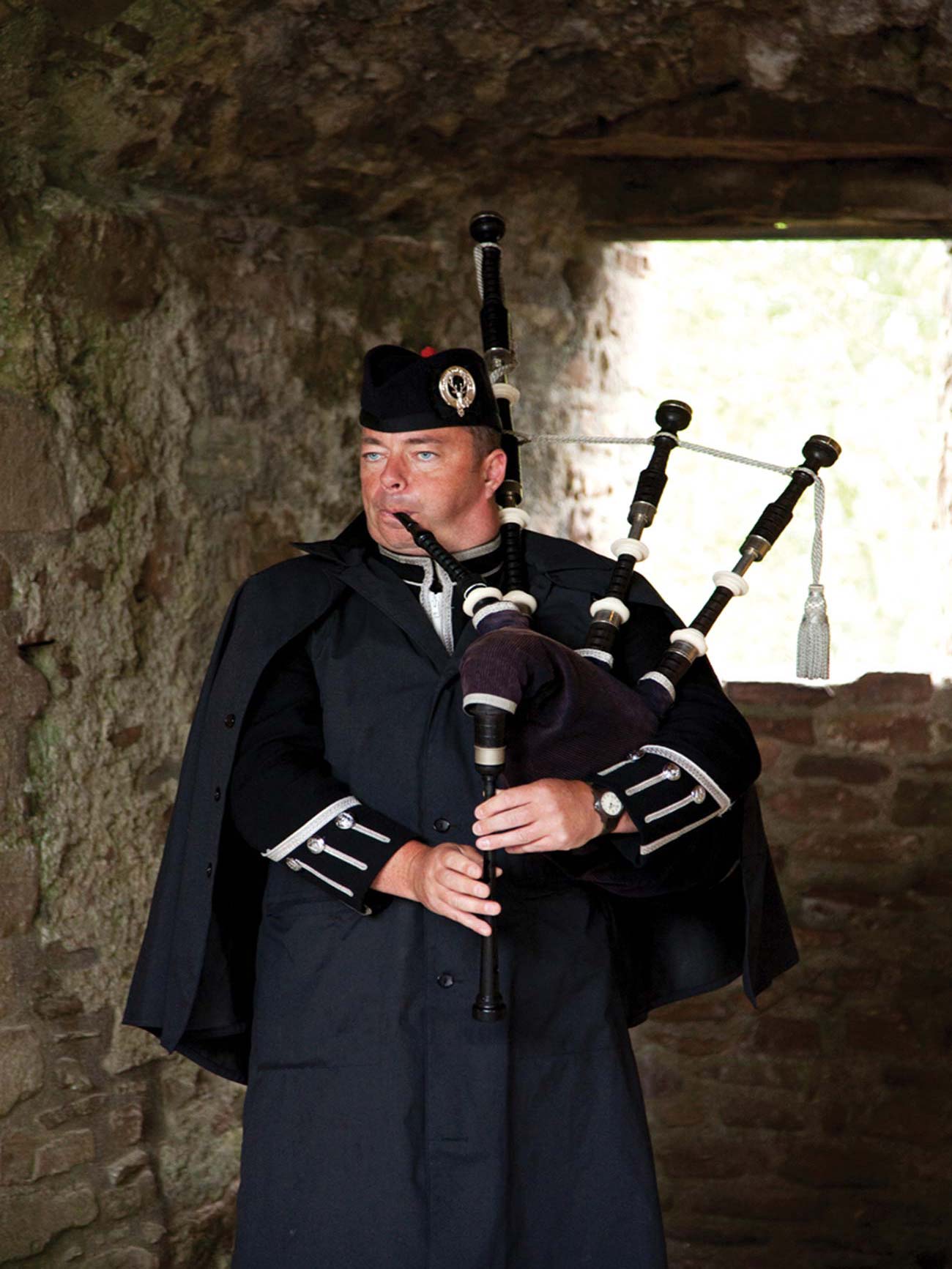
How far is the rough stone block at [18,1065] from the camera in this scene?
9.04ft

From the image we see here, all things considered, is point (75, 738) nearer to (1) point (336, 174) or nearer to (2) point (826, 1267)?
(1) point (336, 174)

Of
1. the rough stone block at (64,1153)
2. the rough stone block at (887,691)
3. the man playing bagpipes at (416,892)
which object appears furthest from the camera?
the rough stone block at (887,691)

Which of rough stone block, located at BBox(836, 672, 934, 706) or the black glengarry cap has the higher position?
the black glengarry cap

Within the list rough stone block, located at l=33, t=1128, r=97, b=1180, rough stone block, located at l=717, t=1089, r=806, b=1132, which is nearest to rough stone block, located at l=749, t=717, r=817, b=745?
rough stone block, located at l=717, t=1089, r=806, b=1132

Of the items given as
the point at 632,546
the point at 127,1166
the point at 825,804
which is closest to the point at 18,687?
the point at 127,1166

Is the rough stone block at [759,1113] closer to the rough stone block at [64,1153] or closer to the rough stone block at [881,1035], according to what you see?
the rough stone block at [881,1035]

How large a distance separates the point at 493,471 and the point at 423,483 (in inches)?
5.0

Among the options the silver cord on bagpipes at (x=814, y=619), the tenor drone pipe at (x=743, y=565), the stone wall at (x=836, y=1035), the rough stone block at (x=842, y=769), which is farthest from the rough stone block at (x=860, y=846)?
the tenor drone pipe at (x=743, y=565)

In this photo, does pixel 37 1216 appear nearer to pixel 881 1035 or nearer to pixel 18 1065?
pixel 18 1065

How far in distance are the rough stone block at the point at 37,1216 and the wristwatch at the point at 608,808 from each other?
4.86ft

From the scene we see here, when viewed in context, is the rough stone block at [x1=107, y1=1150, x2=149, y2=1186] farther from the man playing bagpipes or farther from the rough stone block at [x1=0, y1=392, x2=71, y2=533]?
the rough stone block at [x1=0, y1=392, x2=71, y2=533]

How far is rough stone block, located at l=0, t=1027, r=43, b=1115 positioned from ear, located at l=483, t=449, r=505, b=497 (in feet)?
4.37

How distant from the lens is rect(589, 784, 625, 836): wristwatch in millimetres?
1948

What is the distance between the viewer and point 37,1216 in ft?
9.20
